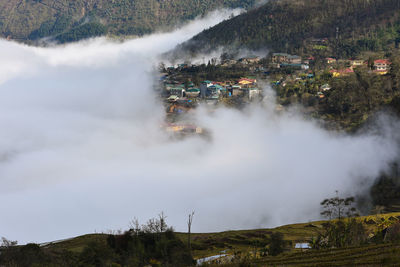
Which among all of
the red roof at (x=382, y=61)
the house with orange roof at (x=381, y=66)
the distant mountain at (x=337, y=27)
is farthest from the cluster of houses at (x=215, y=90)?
the distant mountain at (x=337, y=27)

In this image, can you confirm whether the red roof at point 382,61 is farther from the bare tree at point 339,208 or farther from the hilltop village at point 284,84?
the bare tree at point 339,208

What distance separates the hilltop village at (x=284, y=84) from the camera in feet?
362

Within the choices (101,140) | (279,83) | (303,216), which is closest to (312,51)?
(279,83)

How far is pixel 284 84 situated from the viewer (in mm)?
134000

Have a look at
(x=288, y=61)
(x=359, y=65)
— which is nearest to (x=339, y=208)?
(x=359, y=65)

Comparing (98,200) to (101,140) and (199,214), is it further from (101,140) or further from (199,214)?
(101,140)

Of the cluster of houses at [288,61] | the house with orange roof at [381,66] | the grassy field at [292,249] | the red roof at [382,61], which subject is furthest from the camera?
the cluster of houses at [288,61]

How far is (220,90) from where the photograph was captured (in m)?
137

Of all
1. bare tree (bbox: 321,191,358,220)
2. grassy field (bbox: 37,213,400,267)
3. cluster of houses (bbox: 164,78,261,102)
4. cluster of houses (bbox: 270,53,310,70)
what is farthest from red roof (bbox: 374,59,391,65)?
grassy field (bbox: 37,213,400,267)

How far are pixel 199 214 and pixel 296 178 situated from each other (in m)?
20.0

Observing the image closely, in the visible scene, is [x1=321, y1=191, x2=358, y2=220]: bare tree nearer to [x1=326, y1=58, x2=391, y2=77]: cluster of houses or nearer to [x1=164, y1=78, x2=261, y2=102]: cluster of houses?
[x1=326, y1=58, x2=391, y2=77]: cluster of houses

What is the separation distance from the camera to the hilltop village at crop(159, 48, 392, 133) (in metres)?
110

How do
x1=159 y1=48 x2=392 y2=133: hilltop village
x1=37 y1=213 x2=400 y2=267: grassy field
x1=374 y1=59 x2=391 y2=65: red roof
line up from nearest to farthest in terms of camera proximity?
x1=37 y1=213 x2=400 y2=267: grassy field, x1=159 y1=48 x2=392 y2=133: hilltop village, x1=374 y1=59 x2=391 y2=65: red roof

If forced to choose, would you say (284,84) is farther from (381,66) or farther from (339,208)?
(339,208)
